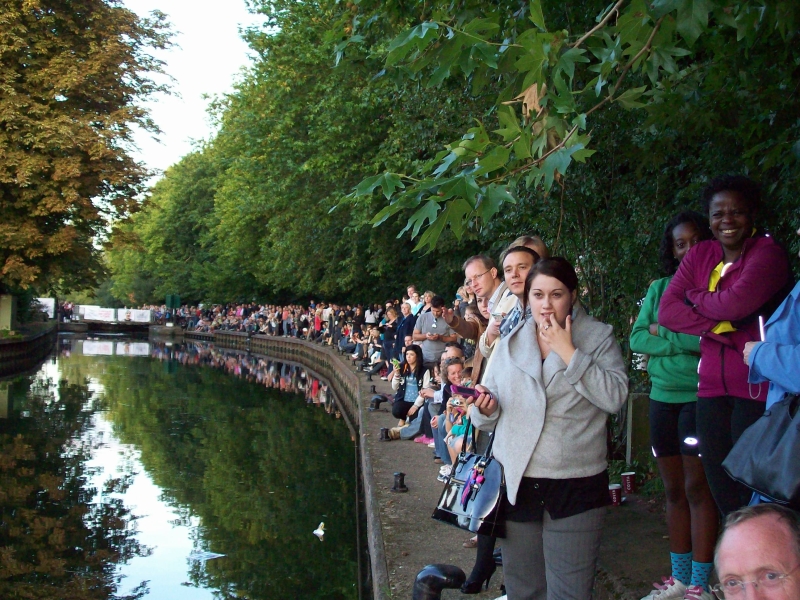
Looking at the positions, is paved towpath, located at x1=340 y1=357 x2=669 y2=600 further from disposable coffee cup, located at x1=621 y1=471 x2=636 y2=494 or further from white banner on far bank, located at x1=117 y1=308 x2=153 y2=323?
white banner on far bank, located at x1=117 y1=308 x2=153 y2=323

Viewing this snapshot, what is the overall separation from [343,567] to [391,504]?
136 centimetres

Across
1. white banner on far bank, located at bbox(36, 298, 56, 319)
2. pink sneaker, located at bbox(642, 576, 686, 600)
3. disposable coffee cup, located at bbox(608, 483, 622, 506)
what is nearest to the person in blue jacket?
pink sneaker, located at bbox(642, 576, 686, 600)

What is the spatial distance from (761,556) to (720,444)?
5.56 ft

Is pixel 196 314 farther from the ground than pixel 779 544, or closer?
farther from the ground

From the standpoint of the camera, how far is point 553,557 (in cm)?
320

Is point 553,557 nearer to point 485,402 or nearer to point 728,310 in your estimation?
point 485,402

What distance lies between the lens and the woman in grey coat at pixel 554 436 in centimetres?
320

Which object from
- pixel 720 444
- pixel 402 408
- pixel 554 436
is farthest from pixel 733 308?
pixel 402 408

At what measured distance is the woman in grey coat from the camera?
3203mm

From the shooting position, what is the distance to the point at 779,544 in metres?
1.83

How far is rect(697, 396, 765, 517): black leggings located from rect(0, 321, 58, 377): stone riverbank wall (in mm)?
25610

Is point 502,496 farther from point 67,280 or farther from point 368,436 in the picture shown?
point 67,280

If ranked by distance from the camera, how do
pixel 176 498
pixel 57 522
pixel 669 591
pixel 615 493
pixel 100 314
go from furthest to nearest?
pixel 100 314 → pixel 176 498 → pixel 57 522 → pixel 615 493 → pixel 669 591

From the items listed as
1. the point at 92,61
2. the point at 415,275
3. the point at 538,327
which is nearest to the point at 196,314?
the point at 92,61
